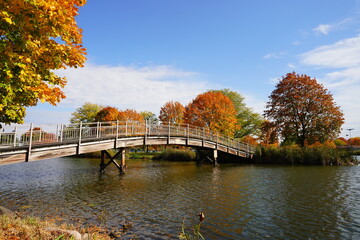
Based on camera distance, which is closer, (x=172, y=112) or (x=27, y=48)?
(x=27, y=48)

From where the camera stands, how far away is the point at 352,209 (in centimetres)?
838

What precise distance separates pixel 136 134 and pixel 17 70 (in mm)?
13287

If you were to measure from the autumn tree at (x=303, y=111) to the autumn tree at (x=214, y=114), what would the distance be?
21.4 feet

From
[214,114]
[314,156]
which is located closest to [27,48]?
[314,156]

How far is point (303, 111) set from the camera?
2805 cm

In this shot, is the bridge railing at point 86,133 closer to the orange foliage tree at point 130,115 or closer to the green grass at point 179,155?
the green grass at point 179,155

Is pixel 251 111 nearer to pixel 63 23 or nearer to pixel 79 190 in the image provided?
pixel 79 190

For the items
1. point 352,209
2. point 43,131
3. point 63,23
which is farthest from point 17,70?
point 352,209

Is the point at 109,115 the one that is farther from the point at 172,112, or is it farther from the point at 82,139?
the point at 82,139

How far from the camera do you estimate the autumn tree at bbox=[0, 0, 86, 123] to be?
5555 mm

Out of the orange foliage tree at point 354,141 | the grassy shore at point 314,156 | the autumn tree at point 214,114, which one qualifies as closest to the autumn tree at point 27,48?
the grassy shore at point 314,156

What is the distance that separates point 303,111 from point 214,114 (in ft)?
39.3

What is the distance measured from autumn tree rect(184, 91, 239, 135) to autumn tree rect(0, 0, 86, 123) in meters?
28.8

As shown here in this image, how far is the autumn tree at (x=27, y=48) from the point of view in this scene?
5.55 metres
